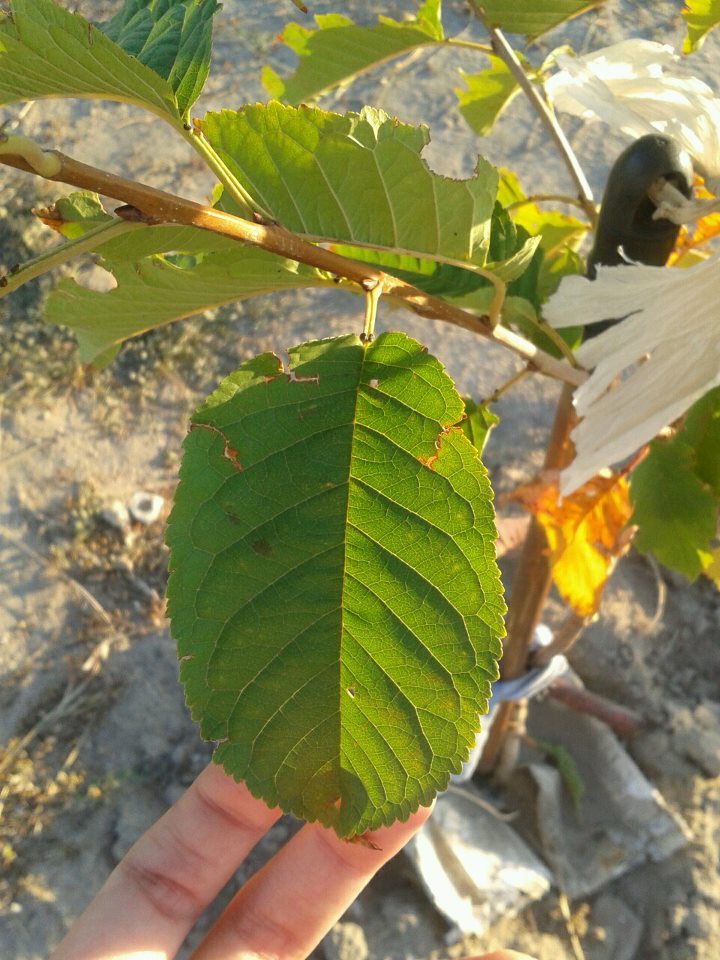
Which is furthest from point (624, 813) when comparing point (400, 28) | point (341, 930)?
point (400, 28)

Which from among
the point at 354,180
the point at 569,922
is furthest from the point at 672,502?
the point at 569,922

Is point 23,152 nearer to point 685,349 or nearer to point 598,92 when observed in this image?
point 685,349

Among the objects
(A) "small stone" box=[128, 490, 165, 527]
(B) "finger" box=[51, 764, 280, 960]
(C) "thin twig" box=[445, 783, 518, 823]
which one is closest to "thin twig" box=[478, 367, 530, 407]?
(B) "finger" box=[51, 764, 280, 960]

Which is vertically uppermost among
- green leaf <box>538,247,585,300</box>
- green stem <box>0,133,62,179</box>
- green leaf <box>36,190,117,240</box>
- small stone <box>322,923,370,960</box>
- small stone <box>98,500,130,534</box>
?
green stem <box>0,133,62,179</box>

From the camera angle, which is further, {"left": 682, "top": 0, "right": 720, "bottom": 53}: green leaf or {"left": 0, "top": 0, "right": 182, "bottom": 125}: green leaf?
{"left": 682, "top": 0, "right": 720, "bottom": 53}: green leaf

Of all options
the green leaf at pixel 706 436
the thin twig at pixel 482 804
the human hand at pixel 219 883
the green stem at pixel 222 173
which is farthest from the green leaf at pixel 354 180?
the thin twig at pixel 482 804

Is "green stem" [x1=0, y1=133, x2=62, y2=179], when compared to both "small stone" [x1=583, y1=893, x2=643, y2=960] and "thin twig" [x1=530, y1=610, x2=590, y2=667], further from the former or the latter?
"small stone" [x1=583, y1=893, x2=643, y2=960]

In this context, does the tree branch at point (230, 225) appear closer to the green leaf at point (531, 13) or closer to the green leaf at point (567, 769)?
the green leaf at point (531, 13)
